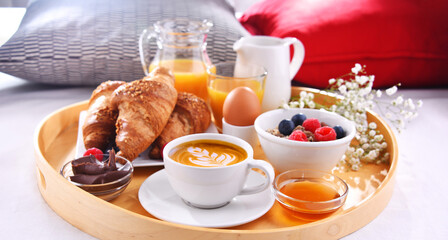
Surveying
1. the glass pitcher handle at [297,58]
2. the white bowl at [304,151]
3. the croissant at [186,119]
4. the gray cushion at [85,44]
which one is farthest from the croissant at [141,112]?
the gray cushion at [85,44]

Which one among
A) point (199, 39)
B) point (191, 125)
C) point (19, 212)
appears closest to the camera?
point (19, 212)

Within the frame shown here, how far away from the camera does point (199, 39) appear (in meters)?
1.40

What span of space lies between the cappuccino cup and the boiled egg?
9.0 inches

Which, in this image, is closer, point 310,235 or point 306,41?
point 310,235

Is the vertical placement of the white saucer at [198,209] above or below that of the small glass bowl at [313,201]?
below

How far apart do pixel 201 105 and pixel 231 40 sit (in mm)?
702

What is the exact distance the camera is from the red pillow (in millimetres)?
1867

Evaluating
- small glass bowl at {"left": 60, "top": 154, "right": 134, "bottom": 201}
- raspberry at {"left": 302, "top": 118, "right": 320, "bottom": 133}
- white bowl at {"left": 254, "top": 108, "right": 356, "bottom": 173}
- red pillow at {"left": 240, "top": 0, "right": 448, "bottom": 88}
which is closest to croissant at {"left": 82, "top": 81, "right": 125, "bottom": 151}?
small glass bowl at {"left": 60, "top": 154, "right": 134, "bottom": 201}

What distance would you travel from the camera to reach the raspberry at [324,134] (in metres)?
0.98

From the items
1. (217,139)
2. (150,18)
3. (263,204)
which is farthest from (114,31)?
(263,204)

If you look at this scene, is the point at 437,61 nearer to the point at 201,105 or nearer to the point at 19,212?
the point at 201,105

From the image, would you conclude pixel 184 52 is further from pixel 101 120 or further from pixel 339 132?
pixel 339 132

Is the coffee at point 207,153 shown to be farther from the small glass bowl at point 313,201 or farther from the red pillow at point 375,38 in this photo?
the red pillow at point 375,38

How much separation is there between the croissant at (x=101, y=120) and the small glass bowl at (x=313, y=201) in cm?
48
